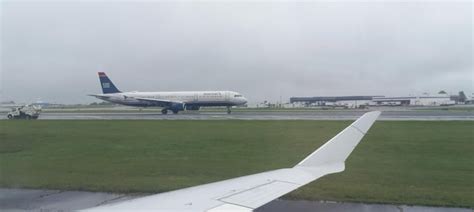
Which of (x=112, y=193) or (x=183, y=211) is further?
(x=112, y=193)

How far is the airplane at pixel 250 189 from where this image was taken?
9.41 ft

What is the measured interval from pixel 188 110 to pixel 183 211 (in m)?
49.4

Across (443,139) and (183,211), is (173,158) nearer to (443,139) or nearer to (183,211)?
(183,211)

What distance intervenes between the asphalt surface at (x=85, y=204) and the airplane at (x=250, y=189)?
5.74 feet

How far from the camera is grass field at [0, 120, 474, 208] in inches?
276

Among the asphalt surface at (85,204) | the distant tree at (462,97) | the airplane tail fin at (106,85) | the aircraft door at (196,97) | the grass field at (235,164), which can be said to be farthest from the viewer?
the distant tree at (462,97)

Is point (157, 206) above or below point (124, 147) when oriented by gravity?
above

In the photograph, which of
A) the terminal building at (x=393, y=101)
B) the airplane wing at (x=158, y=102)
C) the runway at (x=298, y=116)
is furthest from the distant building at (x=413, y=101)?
the airplane wing at (x=158, y=102)

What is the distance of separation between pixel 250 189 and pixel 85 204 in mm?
3772

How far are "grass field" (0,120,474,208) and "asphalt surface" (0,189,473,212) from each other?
339 mm

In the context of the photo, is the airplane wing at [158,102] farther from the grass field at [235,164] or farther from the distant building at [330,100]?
the distant building at [330,100]

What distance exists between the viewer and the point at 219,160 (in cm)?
1062

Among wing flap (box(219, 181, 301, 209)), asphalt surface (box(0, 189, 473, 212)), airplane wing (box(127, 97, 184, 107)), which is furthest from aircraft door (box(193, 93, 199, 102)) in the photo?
wing flap (box(219, 181, 301, 209))

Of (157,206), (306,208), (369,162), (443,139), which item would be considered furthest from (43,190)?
(443,139)
